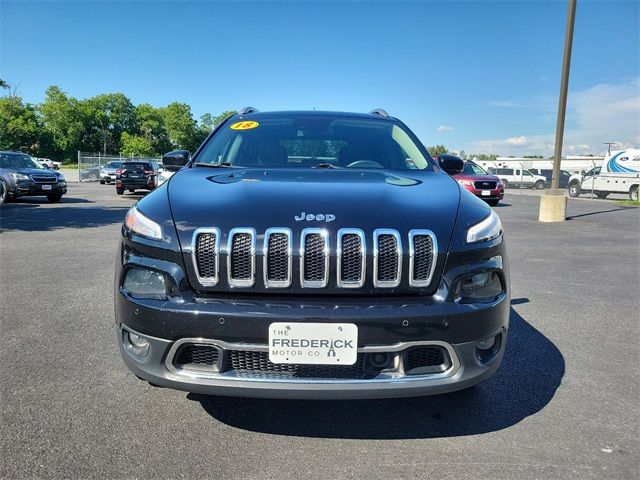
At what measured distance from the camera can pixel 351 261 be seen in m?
2.33

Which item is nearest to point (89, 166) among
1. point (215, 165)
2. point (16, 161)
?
point (16, 161)

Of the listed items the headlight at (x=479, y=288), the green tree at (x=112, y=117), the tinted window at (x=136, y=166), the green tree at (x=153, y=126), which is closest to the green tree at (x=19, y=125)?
the green tree at (x=112, y=117)

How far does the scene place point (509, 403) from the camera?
3.05 metres

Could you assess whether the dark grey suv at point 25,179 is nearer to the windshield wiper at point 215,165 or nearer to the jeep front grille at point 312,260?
the windshield wiper at point 215,165

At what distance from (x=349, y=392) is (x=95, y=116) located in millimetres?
97619

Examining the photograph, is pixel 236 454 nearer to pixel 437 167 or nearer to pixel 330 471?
pixel 330 471

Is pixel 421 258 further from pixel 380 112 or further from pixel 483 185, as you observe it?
pixel 483 185

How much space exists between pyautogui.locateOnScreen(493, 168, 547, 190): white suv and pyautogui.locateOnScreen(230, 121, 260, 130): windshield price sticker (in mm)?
39196

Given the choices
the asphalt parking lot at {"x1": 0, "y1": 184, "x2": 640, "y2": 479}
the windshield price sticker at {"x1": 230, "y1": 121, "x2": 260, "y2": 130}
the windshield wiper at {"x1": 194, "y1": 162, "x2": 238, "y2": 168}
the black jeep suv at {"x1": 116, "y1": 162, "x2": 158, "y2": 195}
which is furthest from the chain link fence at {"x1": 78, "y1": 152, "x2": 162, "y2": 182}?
the asphalt parking lot at {"x1": 0, "y1": 184, "x2": 640, "y2": 479}

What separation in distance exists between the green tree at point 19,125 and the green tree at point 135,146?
13.5 meters

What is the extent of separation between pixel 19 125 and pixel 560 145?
256 ft

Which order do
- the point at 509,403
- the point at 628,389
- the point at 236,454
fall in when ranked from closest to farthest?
the point at 236,454 < the point at 509,403 < the point at 628,389

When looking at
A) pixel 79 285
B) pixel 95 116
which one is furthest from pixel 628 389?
pixel 95 116

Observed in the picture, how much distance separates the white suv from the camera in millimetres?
40531
